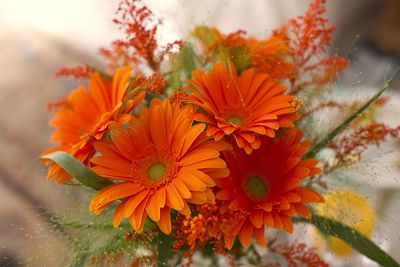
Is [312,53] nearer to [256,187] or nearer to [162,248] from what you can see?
[256,187]

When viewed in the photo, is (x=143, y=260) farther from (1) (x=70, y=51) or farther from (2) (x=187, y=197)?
(1) (x=70, y=51)

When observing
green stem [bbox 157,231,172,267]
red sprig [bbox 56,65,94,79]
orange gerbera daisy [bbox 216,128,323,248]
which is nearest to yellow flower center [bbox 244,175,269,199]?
orange gerbera daisy [bbox 216,128,323,248]

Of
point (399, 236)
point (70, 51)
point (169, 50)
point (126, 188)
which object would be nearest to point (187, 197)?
point (126, 188)

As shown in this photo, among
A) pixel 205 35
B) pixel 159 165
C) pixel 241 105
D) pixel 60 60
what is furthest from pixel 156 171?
pixel 60 60

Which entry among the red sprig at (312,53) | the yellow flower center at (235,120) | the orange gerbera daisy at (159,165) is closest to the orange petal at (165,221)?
the orange gerbera daisy at (159,165)

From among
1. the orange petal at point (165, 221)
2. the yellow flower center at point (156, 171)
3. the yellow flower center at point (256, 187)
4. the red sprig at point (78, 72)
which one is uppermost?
the red sprig at point (78, 72)

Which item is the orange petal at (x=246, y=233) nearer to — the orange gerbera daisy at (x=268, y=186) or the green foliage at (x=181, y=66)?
the orange gerbera daisy at (x=268, y=186)

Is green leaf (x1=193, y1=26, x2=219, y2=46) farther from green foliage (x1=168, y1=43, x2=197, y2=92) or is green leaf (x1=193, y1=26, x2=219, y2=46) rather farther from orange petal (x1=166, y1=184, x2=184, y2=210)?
orange petal (x1=166, y1=184, x2=184, y2=210)
